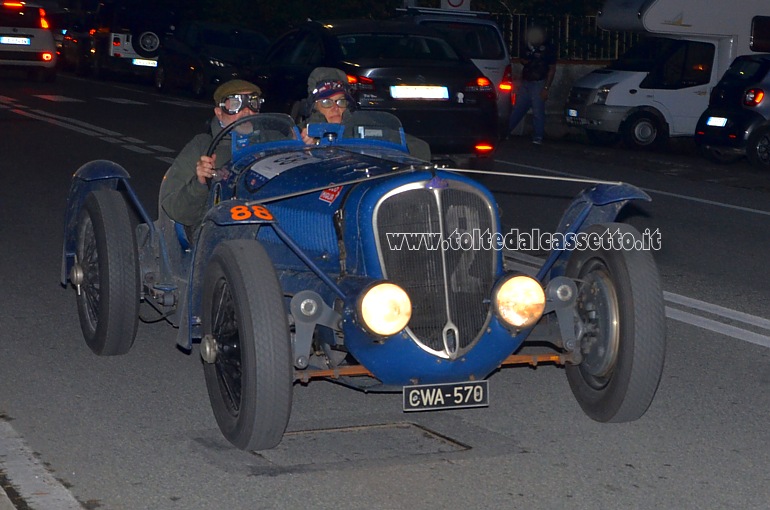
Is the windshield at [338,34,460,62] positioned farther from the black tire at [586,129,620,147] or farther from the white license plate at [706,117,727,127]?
the black tire at [586,129,620,147]

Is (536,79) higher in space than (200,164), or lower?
lower

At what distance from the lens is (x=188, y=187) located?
6.97 m

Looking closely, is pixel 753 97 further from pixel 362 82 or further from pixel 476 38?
pixel 362 82

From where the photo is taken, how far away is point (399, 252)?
571 cm

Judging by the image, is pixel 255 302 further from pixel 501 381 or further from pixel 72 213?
pixel 72 213

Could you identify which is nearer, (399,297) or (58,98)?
(399,297)

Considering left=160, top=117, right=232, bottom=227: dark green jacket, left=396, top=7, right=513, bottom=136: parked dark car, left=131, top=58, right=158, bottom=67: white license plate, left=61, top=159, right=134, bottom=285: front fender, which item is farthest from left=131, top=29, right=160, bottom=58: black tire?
left=160, top=117, right=232, bottom=227: dark green jacket

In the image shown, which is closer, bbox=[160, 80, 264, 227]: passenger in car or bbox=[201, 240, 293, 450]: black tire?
bbox=[201, 240, 293, 450]: black tire

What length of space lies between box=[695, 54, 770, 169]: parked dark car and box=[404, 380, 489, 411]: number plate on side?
41.4 ft

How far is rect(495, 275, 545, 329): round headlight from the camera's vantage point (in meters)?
5.60

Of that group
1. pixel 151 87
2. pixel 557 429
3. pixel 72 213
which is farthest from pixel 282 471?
pixel 151 87

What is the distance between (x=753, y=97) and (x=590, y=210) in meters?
11.9

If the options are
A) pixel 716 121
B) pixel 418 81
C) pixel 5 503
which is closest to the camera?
pixel 5 503

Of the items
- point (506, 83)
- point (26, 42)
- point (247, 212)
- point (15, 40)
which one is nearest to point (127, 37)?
point (26, 42)
